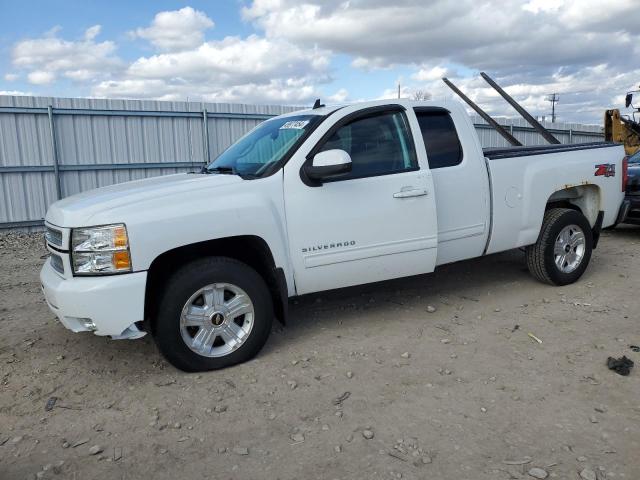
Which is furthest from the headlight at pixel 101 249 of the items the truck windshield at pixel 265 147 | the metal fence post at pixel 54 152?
the metal fence post at pixel 54 152

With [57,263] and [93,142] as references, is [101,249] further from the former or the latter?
[93,142]

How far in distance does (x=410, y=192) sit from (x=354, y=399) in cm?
170

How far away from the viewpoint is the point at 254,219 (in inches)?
144

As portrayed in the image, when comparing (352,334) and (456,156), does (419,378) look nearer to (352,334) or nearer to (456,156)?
(352,334)

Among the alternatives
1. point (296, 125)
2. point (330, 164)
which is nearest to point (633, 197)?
point (296, 125)

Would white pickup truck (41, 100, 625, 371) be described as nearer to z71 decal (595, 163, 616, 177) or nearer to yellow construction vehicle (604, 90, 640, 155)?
z71 decal (595, 163, 616, 177)

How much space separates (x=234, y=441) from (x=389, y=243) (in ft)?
6.42

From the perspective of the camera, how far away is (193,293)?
352 cm

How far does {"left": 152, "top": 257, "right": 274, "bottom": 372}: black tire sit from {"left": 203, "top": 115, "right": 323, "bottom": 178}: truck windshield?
2.48ft

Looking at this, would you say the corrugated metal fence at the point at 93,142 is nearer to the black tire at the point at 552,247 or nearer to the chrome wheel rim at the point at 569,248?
the black tire at the point at 552,247

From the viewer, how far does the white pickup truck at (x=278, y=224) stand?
3346mm

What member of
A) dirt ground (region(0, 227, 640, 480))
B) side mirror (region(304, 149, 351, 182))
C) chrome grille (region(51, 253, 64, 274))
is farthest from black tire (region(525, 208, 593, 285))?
chrome grille (region(51, 253, 64, 274))

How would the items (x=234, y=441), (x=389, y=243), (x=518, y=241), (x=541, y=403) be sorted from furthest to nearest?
(x=518, y=241), (x=389, y=243), (x=541, y=403), (x=234, y=441)

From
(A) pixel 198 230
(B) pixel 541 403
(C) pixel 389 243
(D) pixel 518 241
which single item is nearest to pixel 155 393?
(A) pixel 198 230
